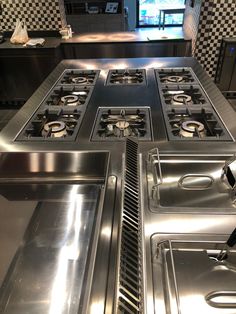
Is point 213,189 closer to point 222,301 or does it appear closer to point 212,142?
point 212,142

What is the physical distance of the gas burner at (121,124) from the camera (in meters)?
1.22

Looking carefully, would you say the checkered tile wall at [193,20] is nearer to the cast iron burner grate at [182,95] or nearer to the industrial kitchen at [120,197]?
the industrial kitchen at [120,197]

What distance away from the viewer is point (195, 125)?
1275 mm

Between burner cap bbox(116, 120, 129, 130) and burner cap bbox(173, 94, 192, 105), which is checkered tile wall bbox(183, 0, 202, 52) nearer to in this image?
burner cap bbox(173, 94, 192, 105)

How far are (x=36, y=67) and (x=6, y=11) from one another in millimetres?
1026

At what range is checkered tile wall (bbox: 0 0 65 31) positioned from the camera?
3.49 meters

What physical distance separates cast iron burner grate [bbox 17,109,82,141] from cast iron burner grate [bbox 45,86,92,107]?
0.41 feet

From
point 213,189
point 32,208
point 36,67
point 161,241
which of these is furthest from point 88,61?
point 161,241

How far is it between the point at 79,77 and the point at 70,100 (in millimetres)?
466

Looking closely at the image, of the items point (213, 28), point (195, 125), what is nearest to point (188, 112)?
point (195, 125)

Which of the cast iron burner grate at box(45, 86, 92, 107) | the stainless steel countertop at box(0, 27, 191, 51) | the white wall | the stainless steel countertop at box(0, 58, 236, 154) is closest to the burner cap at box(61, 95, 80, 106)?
the cast iron burner grate at box(45, 86, 92, 107)

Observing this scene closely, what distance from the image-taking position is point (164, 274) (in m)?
0.66

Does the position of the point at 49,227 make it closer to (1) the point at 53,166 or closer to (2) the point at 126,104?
(1) the point at 53,166

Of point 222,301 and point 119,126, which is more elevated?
point 119,126
